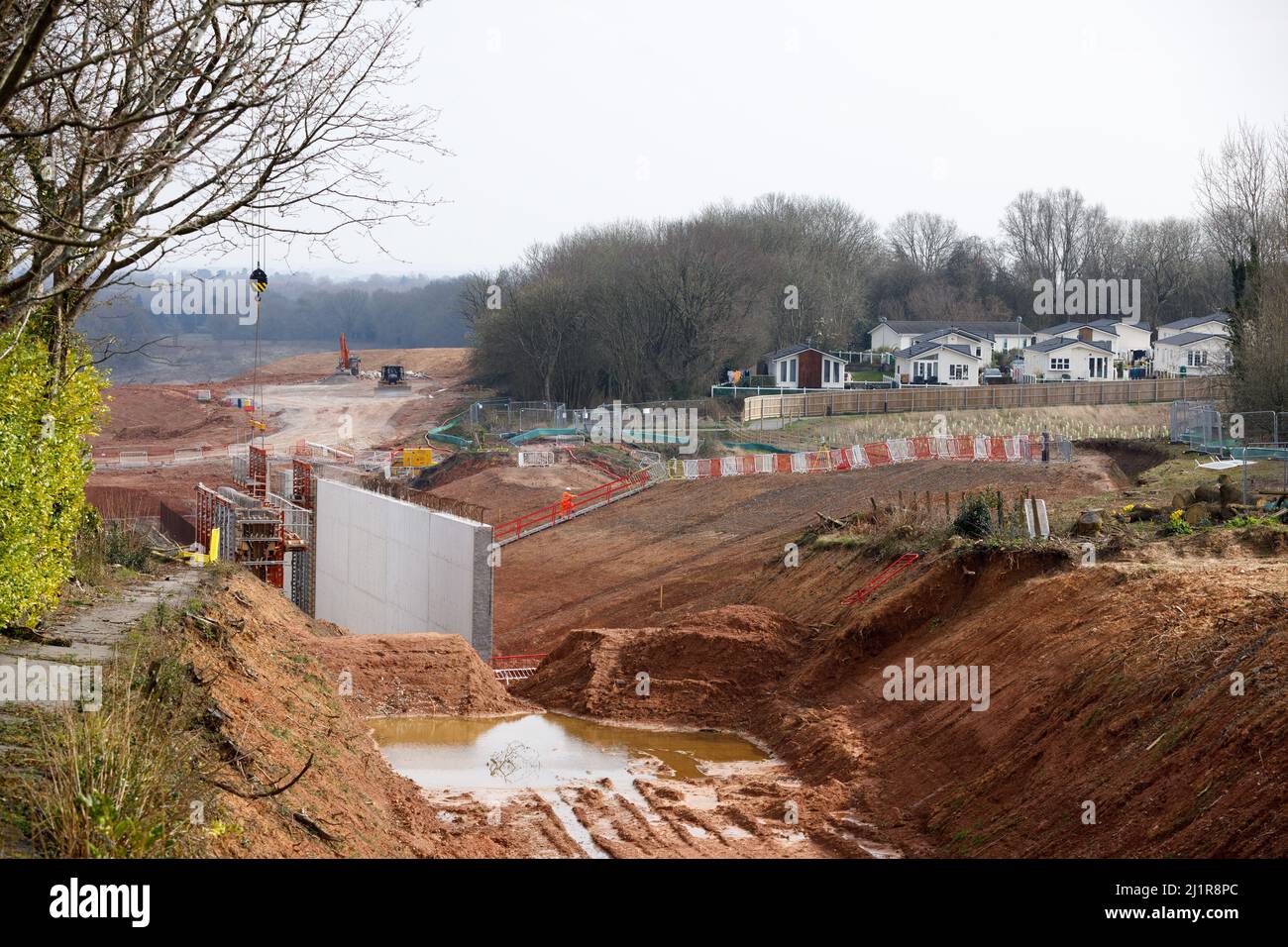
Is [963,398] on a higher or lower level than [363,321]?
lower

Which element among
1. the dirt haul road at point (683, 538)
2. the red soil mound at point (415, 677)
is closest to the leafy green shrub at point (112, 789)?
the red soil mound at point (415, 677)

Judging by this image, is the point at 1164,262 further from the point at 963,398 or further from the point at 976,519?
the point at 976,519

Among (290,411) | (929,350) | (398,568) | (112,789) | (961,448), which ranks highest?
(929,350)

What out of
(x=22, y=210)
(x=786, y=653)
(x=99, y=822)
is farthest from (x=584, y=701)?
(x=99, y=822)

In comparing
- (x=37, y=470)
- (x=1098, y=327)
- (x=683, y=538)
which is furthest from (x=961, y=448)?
(x=1098, y=327)

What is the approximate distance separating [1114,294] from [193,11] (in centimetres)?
10378

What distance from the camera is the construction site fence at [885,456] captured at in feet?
159

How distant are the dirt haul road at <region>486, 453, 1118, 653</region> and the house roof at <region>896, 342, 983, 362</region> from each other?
1480 inches

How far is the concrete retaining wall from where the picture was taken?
2877 centimetres

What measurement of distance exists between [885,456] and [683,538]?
39.0 feet

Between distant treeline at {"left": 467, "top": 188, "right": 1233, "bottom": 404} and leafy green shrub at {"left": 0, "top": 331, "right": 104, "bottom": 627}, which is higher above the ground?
distant treeline at {"left": 467, "top": 188, "right": 1233, "bottom": 404}

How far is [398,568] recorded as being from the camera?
33.8 m

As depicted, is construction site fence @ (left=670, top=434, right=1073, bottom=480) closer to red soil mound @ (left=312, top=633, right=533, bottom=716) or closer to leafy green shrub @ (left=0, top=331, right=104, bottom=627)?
red soil mound @ (left=312, top=633, right=533, bottom=716)

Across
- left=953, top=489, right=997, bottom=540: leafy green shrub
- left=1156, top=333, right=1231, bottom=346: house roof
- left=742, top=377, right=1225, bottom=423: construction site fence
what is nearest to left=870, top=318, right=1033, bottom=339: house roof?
left=1156, top=333, right=1231, bottom=346: house roof
